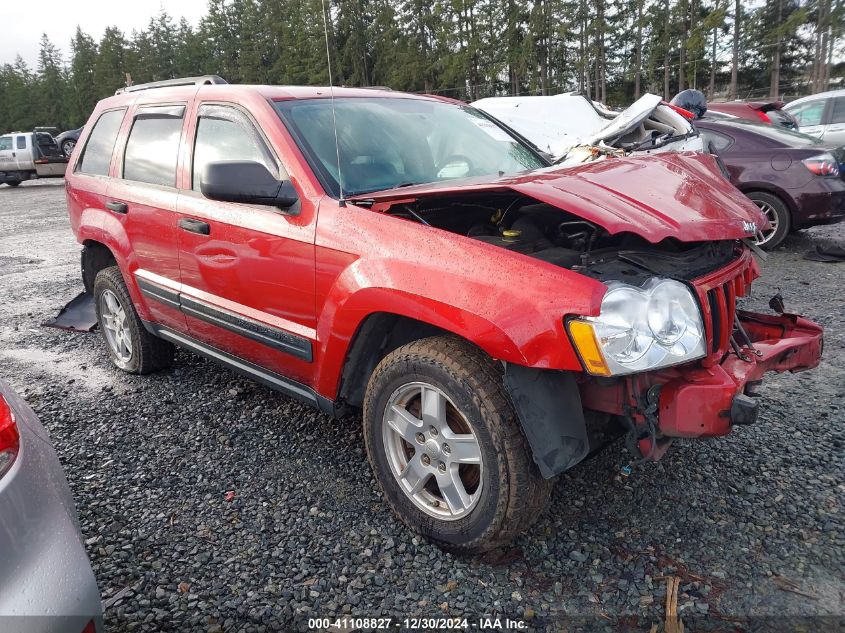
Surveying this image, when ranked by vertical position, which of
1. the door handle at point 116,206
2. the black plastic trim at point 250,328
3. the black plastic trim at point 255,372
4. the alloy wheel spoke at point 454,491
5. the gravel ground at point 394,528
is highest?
the door handle at point 116,206

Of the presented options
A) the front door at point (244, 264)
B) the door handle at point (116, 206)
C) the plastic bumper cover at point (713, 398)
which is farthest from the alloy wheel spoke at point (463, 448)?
the door handle at point (116, 206)

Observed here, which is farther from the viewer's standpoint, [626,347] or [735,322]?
[735,322]

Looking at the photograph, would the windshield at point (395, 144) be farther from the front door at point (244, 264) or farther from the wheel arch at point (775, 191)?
the wheel arch at point (775, 191)

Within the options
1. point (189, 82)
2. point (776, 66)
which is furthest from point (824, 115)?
point (776, 66)

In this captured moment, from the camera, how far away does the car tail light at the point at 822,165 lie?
682 centimetres

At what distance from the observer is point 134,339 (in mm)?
4191

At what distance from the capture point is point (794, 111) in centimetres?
1133

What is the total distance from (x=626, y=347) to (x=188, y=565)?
1.81m

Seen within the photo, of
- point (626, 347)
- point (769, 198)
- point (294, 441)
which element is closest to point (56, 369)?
point (294, 441)

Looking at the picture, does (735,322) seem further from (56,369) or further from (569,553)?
(56,369)

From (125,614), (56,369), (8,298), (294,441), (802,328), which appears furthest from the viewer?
(8,298)

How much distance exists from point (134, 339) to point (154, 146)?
1294 millimetres

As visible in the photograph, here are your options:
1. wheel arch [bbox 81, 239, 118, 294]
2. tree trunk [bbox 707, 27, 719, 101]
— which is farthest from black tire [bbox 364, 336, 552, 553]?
tree trunk [bbox 707, 27, 719, 101]

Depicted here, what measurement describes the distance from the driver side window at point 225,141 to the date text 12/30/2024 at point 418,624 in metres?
1.87
